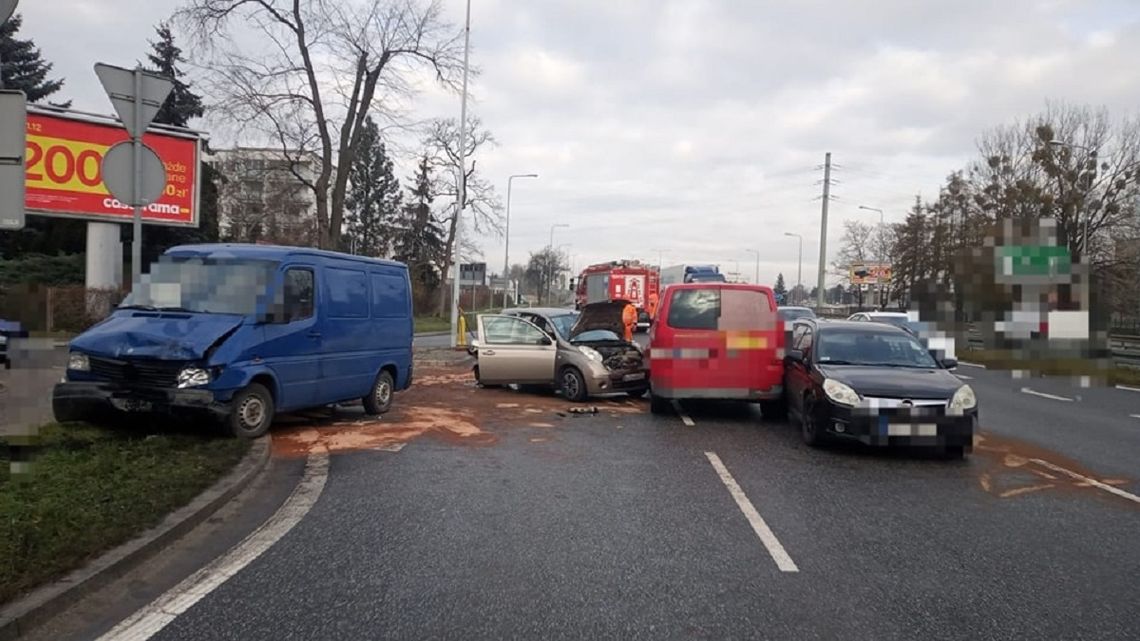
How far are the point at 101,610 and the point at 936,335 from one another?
1175cm

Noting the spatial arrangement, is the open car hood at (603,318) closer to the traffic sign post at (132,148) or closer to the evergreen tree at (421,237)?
the traffic sign post at (132,148)

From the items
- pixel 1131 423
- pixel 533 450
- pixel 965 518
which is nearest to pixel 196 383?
pixel 533 450

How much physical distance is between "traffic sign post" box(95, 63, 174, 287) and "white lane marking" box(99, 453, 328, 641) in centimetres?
341

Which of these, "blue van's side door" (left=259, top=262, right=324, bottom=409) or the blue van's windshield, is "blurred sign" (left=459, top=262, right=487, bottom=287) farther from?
the blue van's windshield

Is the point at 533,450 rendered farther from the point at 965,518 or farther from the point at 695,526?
the point at 965,518

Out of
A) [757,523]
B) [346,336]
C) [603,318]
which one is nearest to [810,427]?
[757,523]

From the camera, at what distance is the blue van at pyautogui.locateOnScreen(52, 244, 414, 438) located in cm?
800

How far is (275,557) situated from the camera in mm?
5113

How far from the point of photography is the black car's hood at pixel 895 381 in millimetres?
8367

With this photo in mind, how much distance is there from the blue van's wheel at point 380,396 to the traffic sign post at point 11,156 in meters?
6.21

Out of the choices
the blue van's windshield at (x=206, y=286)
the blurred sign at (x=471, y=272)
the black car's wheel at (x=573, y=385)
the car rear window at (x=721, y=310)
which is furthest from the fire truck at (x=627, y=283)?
the blue van's windshield at (x=206, y=286)

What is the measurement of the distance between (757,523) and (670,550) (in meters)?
1.01

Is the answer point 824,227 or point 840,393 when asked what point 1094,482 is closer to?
point 840,393

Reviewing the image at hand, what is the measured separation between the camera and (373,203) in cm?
6322
